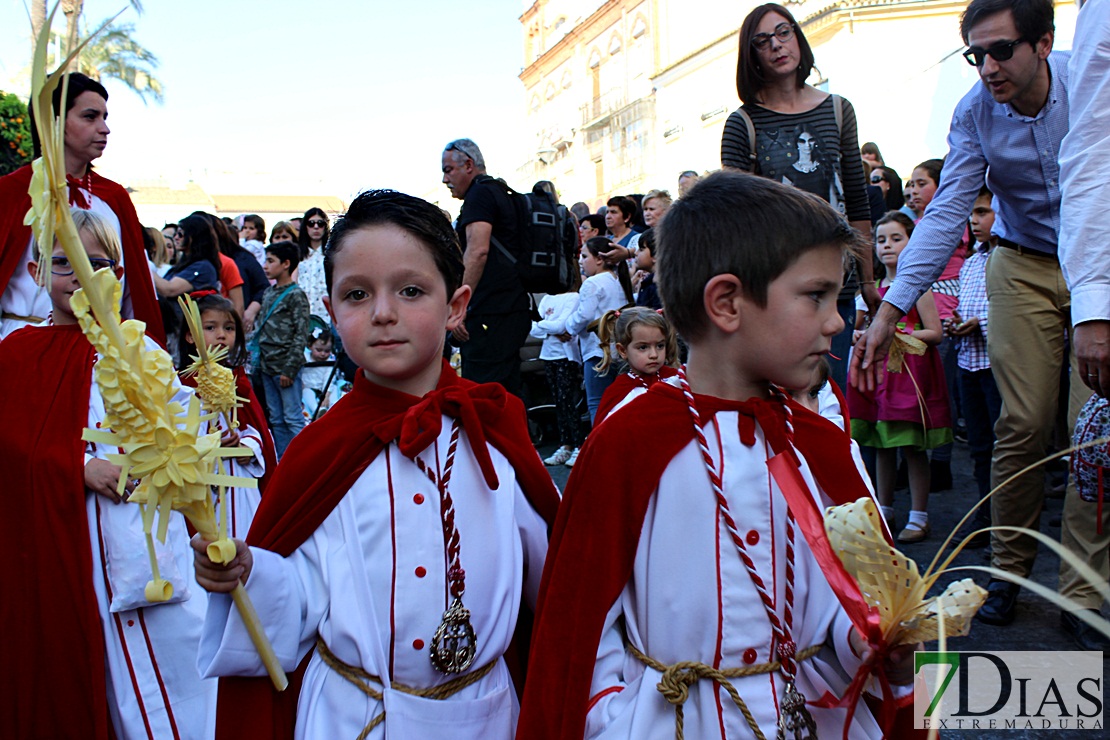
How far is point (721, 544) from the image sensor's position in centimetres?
189

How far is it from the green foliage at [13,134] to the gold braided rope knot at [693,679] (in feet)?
24.8

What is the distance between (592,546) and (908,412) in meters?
4.35

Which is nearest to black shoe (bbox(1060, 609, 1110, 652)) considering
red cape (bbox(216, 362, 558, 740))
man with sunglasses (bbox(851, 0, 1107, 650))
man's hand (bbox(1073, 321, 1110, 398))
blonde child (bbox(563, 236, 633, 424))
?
man with sunglasses (bbox(851, 0, 1107, 650))

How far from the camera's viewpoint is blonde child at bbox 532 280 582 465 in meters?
8.70

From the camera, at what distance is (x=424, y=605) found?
84.7 inches

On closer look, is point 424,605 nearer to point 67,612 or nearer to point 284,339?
point 67,612

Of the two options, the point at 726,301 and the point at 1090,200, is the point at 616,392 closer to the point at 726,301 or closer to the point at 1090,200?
the point at 1090,200

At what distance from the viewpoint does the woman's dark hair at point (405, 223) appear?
235cm

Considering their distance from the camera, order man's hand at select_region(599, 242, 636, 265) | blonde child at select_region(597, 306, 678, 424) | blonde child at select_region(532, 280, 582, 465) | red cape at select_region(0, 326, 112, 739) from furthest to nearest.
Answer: blonde child at select_region(532, 280, 582, 465)
man's hand at select_region(599, 242, 636, 265)
blonde child at select_region(597, 306, 678, 424)
red cape at select_region(0, 326, 112, 739)

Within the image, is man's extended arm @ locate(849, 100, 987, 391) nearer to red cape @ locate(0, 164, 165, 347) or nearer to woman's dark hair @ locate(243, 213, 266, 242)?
red cape @ locate(0, 164, 165, 347)

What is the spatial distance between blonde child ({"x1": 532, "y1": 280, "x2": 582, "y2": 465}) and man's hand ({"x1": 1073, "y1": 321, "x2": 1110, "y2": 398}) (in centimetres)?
581

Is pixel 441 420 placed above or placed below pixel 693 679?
above

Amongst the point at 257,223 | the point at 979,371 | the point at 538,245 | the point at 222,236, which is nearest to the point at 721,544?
the point at 979,371

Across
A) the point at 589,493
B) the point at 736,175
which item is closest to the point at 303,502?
→ the point at 589,493
